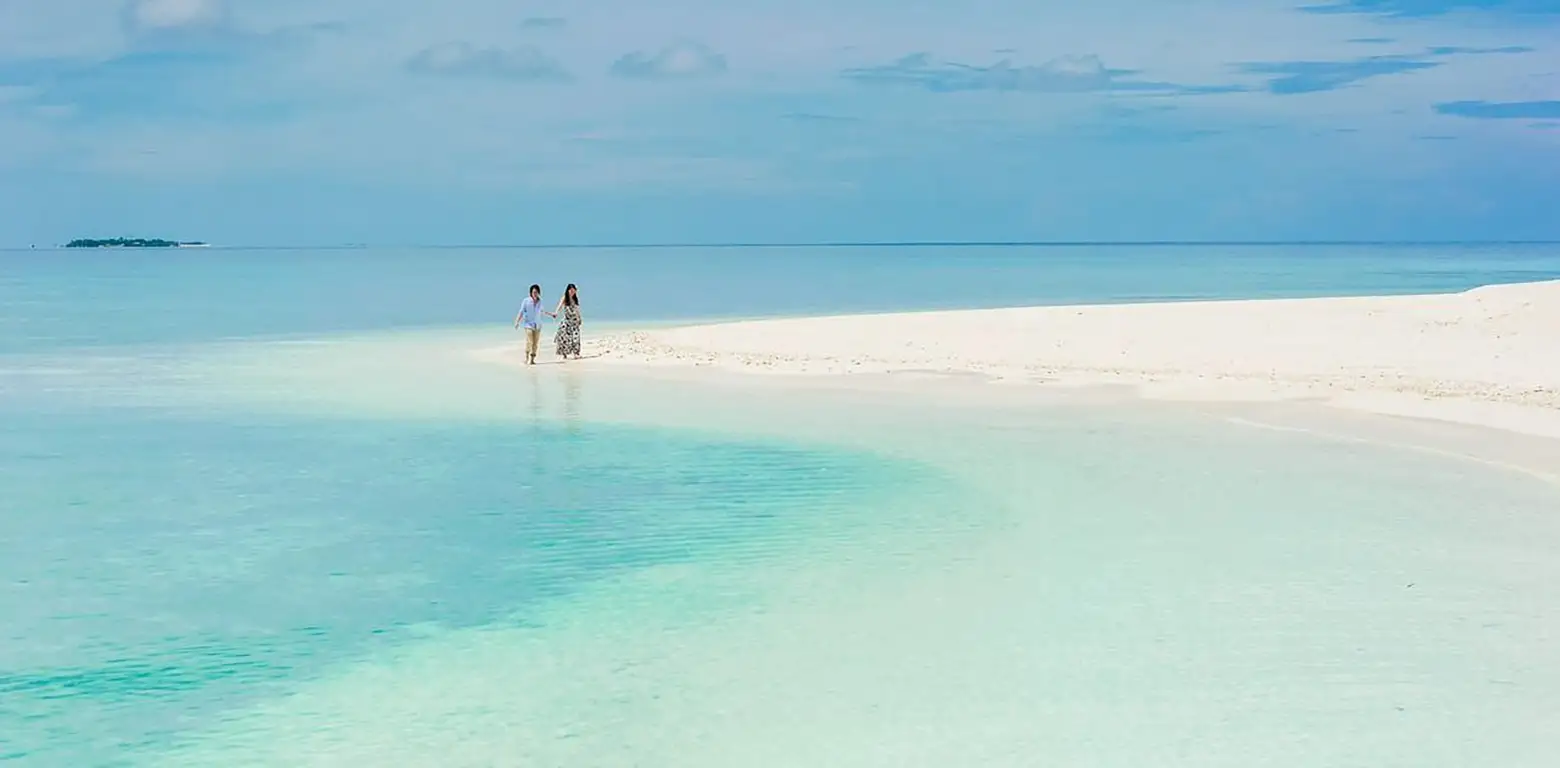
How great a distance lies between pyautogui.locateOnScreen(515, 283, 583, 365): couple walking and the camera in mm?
28016

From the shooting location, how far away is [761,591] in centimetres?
1121

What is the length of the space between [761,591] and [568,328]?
60.7 ft

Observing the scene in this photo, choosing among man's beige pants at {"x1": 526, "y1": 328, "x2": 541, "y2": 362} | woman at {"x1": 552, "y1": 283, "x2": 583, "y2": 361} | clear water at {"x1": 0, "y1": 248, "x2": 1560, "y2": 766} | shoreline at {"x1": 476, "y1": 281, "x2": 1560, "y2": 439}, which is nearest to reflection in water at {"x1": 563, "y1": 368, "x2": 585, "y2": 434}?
clear water at {"x1": 0, "y1": 248, "x2": 1560, "y2": 766}

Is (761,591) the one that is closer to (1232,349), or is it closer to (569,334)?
(569,334)

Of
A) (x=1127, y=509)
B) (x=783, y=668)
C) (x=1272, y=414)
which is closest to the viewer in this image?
(x=783, y=668)

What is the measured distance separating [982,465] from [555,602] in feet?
22.4

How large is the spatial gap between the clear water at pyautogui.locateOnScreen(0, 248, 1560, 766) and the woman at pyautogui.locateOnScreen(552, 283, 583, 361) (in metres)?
7.46

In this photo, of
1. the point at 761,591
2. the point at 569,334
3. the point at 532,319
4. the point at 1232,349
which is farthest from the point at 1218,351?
the point at 761,591

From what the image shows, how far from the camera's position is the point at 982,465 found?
16.6m

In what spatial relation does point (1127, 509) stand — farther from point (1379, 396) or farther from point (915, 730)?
point (1379, 396)

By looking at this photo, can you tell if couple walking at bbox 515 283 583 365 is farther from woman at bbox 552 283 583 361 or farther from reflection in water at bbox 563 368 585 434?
reflection in water at bbox 563 368 585 434

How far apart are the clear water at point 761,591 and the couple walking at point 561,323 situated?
6.73 meters

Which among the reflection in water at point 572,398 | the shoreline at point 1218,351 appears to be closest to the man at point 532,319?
the reflection in water at point 572,398

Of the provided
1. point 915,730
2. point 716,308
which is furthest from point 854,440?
point 716,308
